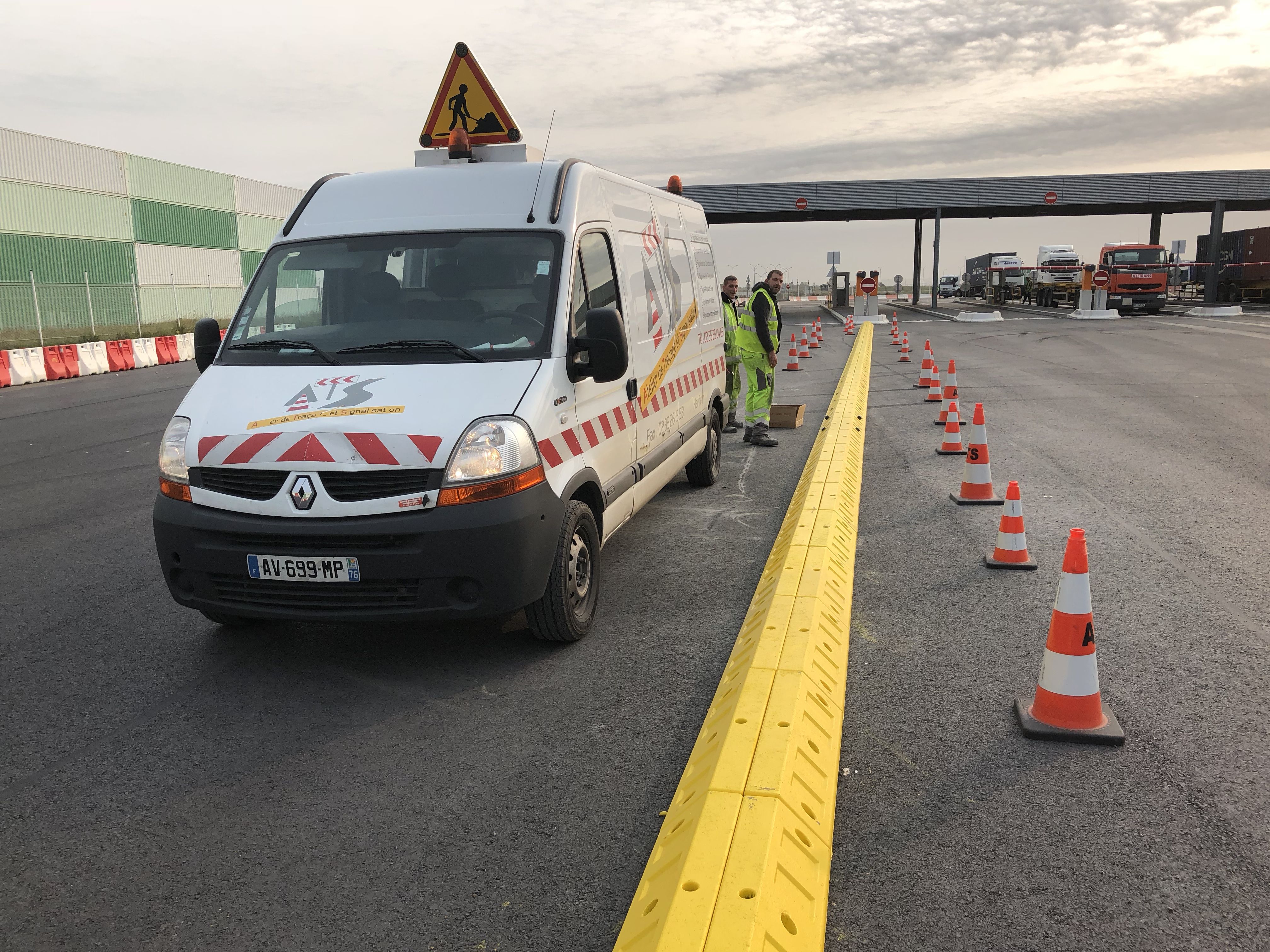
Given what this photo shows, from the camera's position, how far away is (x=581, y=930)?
2707mm

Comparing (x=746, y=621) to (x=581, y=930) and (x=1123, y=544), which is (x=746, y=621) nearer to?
(x=581, y=930)

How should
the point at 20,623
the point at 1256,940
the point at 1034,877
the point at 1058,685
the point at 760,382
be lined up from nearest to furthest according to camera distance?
1. the point at 1256,940
2. the point at 1034,877
3. the point at 1058,685
4. the point at 20,623
5. the point at 760,382

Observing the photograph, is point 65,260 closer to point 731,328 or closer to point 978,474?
point 731,328

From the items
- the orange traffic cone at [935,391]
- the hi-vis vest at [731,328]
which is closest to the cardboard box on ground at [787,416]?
the hi-vis vest at [731,328]

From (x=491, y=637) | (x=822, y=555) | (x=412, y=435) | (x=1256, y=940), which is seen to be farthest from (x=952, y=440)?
(x=1256, y=940)

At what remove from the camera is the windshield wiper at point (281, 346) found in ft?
15.9

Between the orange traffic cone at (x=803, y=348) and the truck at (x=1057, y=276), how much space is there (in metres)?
20.9

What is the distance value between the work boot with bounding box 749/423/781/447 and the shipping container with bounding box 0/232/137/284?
32.5 metres

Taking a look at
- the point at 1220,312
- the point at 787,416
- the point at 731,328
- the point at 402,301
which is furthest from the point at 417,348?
the point at 1220,312

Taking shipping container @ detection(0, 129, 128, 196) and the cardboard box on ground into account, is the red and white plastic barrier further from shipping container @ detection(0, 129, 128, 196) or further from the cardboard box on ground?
shipping container @ detection(0, 129, 128, 196)

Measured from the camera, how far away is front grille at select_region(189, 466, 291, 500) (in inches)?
168

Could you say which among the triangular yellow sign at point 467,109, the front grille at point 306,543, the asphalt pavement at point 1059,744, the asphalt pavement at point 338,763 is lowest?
the asphalt pavement at point 338,763

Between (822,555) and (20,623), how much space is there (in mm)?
4415

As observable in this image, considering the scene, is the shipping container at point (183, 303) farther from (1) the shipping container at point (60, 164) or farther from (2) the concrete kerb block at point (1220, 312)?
(2) the concrete kerb block at point (1220, 312)
